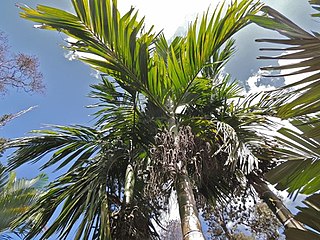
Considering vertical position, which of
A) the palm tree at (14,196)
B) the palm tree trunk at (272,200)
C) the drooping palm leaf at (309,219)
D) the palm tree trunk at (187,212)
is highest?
the drooping palm leaf at (309,219)

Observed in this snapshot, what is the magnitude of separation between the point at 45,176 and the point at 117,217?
151 inches

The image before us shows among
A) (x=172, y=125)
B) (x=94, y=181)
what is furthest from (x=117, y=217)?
(x=172, y=125)

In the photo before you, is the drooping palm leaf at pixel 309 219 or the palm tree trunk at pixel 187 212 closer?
the drooping palm leaf at pixel 309 219

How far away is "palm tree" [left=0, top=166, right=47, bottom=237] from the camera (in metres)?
5.77

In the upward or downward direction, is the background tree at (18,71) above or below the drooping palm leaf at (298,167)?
above

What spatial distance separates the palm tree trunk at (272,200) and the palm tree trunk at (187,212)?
110 centimetres

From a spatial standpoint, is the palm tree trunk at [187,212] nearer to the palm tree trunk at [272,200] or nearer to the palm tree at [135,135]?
the palm tree at [135,135]

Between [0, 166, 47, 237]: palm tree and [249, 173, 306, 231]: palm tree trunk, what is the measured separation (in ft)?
11.3

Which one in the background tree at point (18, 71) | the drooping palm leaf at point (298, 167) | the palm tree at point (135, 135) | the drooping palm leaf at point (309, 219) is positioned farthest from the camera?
the background tree at point (18, 71)

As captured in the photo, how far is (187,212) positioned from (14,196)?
4157 millimetres

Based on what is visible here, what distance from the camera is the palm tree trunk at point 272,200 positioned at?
3712mm

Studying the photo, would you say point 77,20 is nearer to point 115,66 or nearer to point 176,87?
point 115,66

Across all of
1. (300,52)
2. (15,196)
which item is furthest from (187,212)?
(15,196)

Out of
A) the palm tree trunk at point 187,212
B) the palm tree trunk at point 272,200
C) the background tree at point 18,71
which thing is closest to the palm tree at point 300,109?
the palm tree trunk at point 187,212
